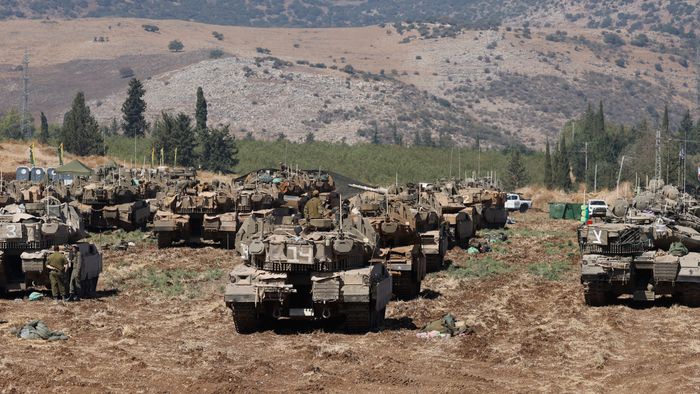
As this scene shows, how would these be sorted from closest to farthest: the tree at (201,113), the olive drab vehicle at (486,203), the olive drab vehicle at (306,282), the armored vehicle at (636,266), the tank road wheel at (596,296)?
the olive drab vehicle at (306,282) → the armored vehicle at (636,266) → the tank road wheel at (596,296) → the olive drab vehicle at (486,203) → the tree at (201,113)

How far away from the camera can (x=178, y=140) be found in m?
111

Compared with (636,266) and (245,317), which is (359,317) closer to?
(245,317)

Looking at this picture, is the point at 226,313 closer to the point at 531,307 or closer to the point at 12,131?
the point at 531,307

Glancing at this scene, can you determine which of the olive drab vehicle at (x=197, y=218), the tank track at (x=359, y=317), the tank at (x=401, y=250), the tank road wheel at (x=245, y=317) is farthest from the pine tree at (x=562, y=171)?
the tank road wheel at (x=245, y=317)

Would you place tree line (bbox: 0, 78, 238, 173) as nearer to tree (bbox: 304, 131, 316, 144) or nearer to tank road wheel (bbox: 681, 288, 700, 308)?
tree (bbox: 304, 131, 316, 144)

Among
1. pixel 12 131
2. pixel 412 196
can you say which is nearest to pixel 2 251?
pixel 412 196

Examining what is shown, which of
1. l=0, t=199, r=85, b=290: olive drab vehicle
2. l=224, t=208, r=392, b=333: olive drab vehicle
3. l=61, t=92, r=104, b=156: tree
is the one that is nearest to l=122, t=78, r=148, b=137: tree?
l=61, t=92, r=104, b=156: tree

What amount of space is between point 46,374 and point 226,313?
8.74 m

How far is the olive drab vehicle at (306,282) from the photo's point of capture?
81.9ft

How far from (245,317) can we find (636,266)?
9269 mm

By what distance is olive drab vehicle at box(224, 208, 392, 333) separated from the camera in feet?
81.9

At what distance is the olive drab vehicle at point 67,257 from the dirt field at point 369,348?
556 mm

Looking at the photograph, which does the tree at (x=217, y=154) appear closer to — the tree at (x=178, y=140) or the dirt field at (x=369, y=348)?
the tree at (x=178, y=140)

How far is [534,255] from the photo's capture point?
4662cm
